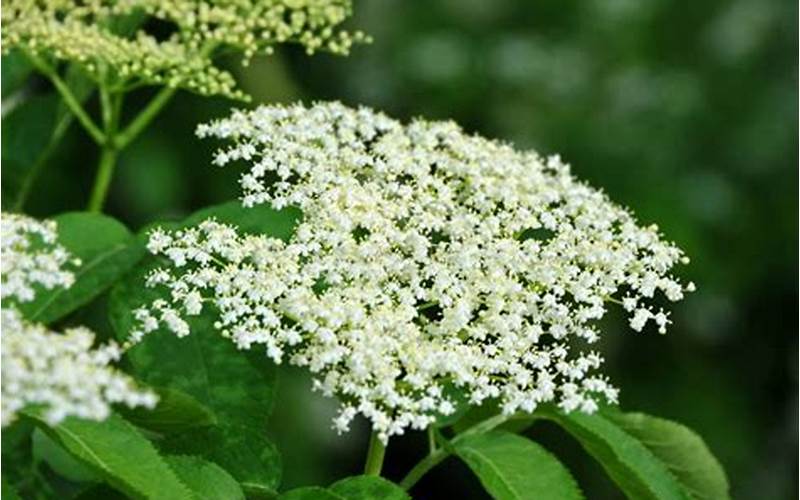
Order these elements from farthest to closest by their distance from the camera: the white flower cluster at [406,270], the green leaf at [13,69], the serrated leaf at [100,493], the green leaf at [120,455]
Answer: the green leaf at [13,69] < the serrated leaf at [100,493] < the white flower cluster at [406,270] < the green leaf at [120,455]

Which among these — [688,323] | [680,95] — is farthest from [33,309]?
[680,95]

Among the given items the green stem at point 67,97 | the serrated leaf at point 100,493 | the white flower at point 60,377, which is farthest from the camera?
the green stem at point 67,97

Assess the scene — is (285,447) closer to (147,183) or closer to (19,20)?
(147,183)

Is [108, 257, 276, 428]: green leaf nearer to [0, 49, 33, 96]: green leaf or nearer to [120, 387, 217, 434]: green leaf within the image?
[120, 387, 217, 434]: green leaf

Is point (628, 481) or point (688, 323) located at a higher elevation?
point (688, 323)

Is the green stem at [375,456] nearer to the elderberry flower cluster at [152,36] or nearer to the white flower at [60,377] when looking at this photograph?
the white flower at [60,377]

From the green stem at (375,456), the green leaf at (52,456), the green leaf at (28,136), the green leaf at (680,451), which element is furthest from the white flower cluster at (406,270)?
the green leaf at (28,136)

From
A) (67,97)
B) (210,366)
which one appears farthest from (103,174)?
(210,366)
